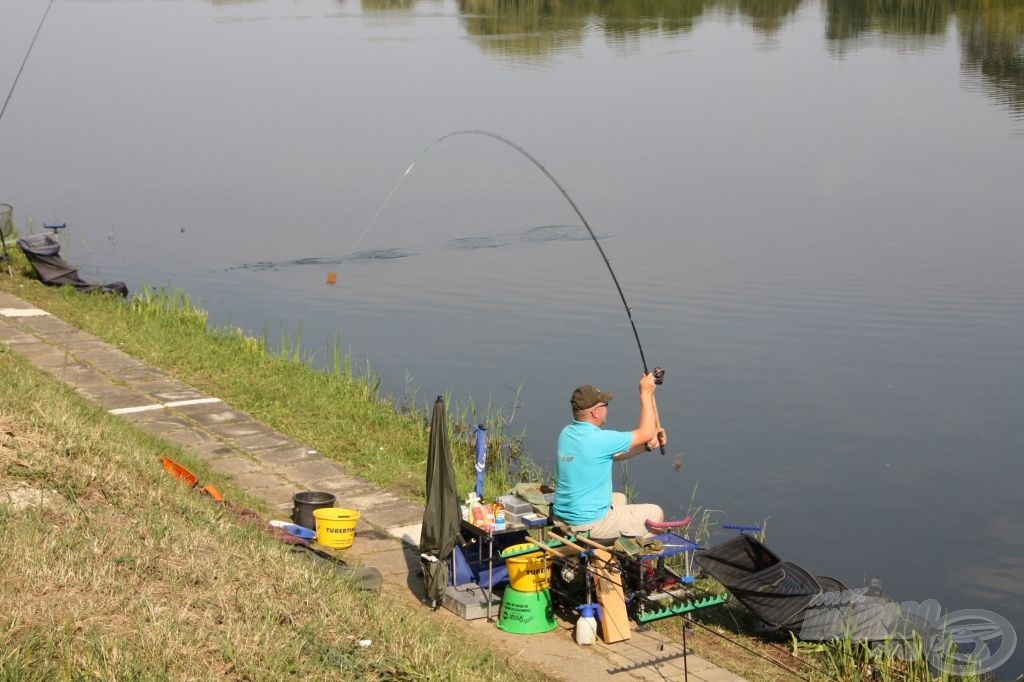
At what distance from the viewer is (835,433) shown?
1110cm

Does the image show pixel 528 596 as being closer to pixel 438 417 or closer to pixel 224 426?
pixel 438 417

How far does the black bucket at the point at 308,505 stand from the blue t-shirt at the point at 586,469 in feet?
5.39

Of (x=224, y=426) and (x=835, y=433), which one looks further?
A: (x=835, y=433)

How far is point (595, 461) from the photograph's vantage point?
686cm

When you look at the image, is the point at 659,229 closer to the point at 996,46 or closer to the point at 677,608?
the point at 677,608

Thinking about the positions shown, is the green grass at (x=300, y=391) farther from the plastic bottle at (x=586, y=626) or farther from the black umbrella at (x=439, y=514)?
the plastic bottle at (x=586, y=626)

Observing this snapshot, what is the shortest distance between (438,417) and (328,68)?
26150 millimetres

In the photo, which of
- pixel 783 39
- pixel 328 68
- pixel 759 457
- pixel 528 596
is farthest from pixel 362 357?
pixel 783 39

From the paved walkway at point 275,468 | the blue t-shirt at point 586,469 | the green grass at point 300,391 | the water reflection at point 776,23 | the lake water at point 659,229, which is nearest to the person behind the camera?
the paved walkway at point 275,468

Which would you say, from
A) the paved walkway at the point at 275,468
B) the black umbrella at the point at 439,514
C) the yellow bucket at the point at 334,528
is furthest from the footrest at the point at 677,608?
the yellow bucket at the point at 334,528

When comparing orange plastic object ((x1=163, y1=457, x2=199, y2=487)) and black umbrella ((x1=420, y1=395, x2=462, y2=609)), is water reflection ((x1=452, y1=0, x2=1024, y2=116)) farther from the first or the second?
black umbrella ((x1=420, y1=395, x2=462, y2=609))

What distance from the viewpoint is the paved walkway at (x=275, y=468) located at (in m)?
6.46

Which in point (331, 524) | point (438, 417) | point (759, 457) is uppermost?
point (438, 417)

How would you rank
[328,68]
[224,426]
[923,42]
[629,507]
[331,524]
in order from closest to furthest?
[629,507], [331,524], [224,426], [328,68], [923,42]
